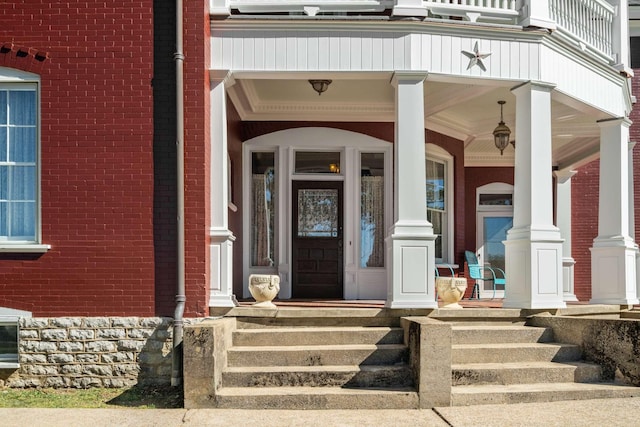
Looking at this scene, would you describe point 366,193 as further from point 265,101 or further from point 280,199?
point 265,101

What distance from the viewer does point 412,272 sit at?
8359 mm

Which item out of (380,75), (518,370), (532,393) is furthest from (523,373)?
(380,75)

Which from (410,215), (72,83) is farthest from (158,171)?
(410,215)

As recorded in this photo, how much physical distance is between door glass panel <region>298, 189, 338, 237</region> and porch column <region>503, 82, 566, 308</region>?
339cm

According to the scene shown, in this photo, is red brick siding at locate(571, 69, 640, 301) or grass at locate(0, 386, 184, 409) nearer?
grass at locate(0, 386, 184, 409)

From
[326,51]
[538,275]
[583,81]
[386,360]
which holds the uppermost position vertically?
[326,51]

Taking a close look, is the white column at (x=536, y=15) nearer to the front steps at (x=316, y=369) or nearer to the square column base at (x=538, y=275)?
the square column base at (x=538, y=275)

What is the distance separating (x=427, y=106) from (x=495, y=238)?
18.1 ft

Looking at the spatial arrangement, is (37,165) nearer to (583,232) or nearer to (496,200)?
(496,200)

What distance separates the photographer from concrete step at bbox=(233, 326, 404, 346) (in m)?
7.82

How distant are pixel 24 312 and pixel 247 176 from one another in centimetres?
445

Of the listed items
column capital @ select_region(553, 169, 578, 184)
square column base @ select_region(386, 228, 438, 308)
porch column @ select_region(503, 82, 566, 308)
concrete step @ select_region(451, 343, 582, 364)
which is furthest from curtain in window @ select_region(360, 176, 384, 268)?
column capital @ select_region(553, 169, 578, 184)

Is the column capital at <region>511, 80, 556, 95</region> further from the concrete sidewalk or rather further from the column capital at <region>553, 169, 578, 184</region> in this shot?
the column capital at <region>553, 169, 578, 184</region>

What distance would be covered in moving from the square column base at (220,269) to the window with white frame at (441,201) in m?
5.30
